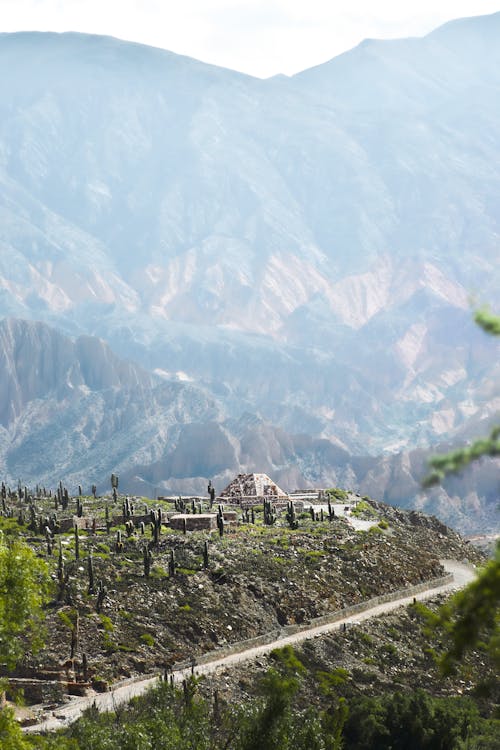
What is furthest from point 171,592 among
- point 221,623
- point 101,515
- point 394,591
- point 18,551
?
point 18,551

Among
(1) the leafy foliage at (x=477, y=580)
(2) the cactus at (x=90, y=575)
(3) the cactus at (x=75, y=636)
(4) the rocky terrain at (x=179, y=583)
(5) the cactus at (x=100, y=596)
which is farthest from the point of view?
(2) the cactus at (x=90, y=575)

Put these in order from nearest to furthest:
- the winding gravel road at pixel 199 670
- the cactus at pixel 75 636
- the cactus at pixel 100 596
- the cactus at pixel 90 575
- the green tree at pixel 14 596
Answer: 1. the green tree at pixel 14 596
2. the winding gravel road at pixel 199 670
3. the cactus at pixel 75 636
4. the cactus at pixel 100 596
5. the cactus at pixel 90 575

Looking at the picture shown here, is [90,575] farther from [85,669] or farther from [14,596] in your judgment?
[14,596]

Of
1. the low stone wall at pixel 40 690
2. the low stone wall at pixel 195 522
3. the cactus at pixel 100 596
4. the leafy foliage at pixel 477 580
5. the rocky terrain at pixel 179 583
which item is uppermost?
the leafy foliage at pixel 477 580

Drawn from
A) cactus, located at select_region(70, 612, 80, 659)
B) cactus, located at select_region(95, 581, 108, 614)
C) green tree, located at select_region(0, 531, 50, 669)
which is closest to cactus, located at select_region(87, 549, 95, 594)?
cactus, located at select_region(95, 581, 108, 614)

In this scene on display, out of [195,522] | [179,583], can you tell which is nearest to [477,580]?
[179,583]

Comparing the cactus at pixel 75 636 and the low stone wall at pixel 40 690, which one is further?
the cactus at pixel 75 636

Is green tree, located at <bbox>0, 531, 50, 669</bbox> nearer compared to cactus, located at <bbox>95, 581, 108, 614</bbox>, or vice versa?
green tree, located at <bbox>0, 531, 50, 669</bbox>

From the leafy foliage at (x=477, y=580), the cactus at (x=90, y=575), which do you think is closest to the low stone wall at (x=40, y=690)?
the cactus at (x=90, y=575)

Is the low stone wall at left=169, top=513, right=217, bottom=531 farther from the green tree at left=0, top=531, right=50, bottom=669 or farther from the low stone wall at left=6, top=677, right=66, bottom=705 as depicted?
the green tree at left=0, top=531, right=50, bottom=669

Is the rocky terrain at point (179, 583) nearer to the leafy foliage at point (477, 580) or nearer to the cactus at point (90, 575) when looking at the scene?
the cactus at point (90, 575)

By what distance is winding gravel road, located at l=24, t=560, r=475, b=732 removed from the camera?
100 metres

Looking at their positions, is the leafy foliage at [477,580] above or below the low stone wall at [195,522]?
above

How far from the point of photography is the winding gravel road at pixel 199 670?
3957 inches
